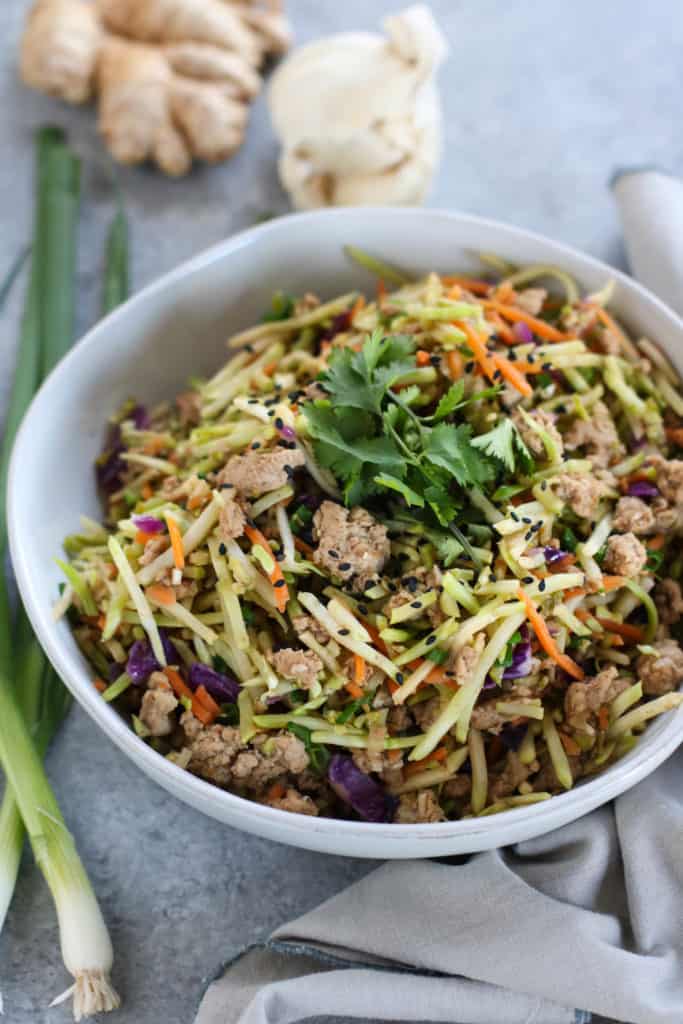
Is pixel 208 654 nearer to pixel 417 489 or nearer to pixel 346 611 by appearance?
pixel 346 611

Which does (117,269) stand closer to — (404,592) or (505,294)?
(505,294)

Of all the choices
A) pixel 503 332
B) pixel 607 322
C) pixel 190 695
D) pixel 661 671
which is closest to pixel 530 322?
pixel 503 332

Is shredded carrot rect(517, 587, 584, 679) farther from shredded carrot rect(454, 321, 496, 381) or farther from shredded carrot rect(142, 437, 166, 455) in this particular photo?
shredded carrot rect(142, 437, 166, 455)

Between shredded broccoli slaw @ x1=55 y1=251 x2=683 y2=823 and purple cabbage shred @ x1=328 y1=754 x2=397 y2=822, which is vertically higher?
shredded broccoli slaw @ x1=55 y1=251 x2=683 y2=823

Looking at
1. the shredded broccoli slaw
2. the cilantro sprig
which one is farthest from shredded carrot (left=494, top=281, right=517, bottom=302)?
the cilantro sprig

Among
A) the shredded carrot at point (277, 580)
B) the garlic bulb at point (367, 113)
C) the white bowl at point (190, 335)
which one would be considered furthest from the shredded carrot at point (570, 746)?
the garlic bulb at point (367, 113)

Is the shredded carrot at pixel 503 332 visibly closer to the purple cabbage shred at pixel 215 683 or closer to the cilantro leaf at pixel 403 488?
the cilantro leaf at pixel 403 488

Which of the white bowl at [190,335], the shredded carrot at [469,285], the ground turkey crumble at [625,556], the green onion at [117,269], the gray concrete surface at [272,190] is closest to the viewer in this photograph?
the ground turkey crumble at [625,556]
